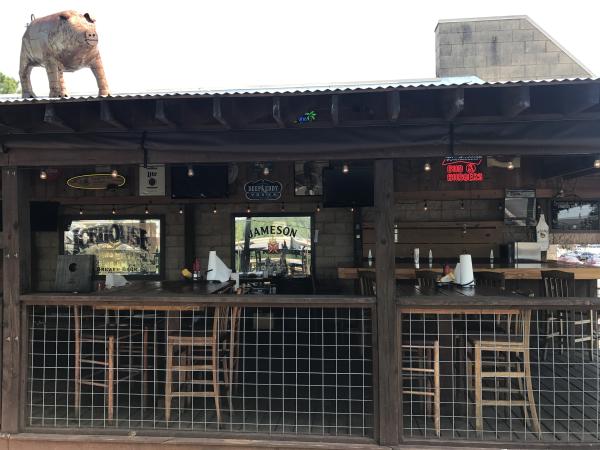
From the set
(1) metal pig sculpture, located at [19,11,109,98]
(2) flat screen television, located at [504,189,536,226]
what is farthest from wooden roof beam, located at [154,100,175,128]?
(2) flat screen television, located at [504,189,536,226]

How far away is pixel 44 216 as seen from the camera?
7773 millimetres

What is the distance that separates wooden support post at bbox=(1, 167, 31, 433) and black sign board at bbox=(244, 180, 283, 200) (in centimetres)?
391

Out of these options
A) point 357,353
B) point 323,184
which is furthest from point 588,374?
point 323,184

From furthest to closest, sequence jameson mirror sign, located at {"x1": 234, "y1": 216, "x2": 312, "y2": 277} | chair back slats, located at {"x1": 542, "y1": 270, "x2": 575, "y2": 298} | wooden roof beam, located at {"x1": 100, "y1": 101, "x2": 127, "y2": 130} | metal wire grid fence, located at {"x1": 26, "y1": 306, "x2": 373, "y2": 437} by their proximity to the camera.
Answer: jameson mirror sign, located at {"x1": 234, "y1": 216, "x2": 312, "y2": 277}
chair back slats, located at {"x1": 542, "y1": 270, "x2": 575, "y2": 298}
metal wire grid fence, located at {"x1": 26, "y1": 306, "x2": 373, "y2": 437}
wooden roof beam, located at {"x1": 100, "y1": 101, "x2": 127, "y2": 130}

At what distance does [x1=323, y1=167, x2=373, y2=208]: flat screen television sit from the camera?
658 cm

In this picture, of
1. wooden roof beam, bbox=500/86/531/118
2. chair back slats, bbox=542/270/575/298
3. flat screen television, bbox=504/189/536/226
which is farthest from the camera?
flat screen television, bbox=504/189/536/226

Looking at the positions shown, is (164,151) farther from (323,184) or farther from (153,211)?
(153,211)

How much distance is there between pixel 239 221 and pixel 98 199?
7.95ft

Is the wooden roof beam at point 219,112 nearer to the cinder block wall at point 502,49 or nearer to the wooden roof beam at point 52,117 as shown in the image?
the wooden roof beam at point 52,117

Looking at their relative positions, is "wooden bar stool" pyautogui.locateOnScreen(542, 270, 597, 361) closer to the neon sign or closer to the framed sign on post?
the neon sign

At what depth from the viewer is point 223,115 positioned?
3387mm

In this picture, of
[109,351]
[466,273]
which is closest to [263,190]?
[466,273]

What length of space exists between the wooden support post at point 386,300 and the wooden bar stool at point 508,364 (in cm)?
81

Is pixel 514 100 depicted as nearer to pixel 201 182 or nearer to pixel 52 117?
pixel 52 117
